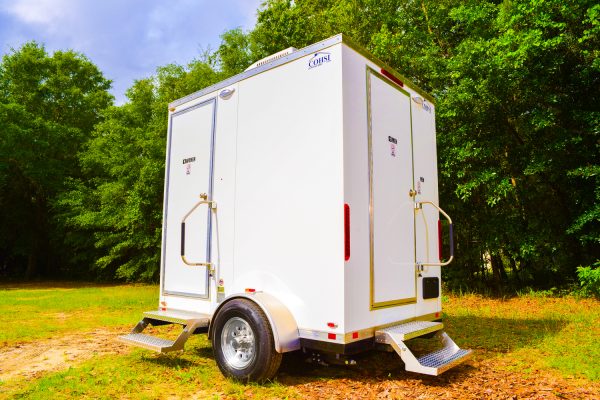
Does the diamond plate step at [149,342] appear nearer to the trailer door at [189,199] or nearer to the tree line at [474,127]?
the trailer door at [189,199]

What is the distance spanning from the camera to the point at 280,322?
14.1ft

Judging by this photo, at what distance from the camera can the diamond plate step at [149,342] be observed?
16.3ft

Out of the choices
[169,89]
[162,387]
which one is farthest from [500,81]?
[169,89]

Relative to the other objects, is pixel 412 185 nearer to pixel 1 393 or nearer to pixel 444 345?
Result: pixel 444 345

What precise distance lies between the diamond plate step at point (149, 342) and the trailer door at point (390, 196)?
2343 mm

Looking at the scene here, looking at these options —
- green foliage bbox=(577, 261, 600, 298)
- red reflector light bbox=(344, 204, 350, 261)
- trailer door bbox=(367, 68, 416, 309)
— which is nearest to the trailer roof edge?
trailer door bbox=(367, 68, 416, 309)

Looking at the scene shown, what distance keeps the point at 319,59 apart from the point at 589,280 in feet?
27.1

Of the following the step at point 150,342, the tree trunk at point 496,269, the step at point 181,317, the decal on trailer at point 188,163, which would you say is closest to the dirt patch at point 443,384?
the step at point 181,317

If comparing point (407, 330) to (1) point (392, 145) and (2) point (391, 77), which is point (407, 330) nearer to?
(1) point (392, 145)

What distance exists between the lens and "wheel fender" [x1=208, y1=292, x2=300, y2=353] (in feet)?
13.9

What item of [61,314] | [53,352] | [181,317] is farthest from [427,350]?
[61,314]

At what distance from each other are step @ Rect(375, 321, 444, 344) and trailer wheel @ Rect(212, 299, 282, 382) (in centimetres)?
102

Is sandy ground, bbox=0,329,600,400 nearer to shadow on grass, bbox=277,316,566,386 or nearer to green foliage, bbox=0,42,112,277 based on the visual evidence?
shadow on grass, bbox=277,316,566,386

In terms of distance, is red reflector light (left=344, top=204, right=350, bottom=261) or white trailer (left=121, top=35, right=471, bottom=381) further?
white trailer (left=121, top=35, right=471, bottom=381)
